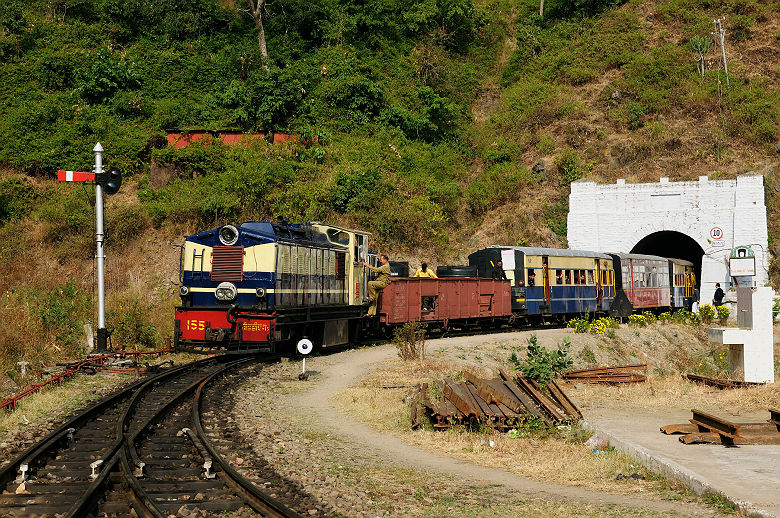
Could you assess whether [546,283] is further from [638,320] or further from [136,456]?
[136,456]

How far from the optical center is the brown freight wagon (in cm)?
2423

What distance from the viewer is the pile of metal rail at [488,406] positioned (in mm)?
11648

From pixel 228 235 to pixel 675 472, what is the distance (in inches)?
492

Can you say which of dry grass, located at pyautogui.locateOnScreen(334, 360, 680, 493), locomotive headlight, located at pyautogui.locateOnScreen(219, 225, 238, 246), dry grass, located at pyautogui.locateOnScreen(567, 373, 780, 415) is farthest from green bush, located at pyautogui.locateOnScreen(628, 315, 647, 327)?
locomotive headlight, located at pyautogui.locateOnScreen(219, 225, 238, 246)

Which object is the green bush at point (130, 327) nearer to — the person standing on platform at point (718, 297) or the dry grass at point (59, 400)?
the dry grass at point (59, 400)

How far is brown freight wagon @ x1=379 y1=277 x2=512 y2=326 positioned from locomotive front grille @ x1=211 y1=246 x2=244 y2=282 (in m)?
7.29

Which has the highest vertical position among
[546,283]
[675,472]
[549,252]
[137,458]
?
[549,252]

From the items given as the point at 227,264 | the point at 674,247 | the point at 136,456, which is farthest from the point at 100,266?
the point at 674,247

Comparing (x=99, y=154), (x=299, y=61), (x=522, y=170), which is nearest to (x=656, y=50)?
(x=522, y=170)

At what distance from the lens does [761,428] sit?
10648 mm

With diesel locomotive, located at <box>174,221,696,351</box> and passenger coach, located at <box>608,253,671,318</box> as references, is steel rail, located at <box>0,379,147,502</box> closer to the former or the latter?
diesel locomotive, located at <box>174,221,696,351</box>

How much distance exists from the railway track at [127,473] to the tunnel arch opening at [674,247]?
37.9 m

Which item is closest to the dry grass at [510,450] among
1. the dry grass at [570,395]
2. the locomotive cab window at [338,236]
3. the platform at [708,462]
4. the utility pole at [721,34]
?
the dry grass at [570,395]

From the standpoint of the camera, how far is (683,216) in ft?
122
